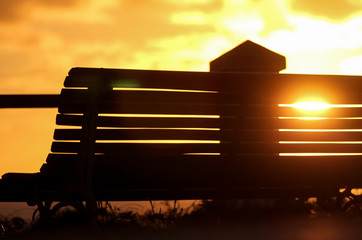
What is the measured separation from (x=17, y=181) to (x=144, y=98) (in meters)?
1.23

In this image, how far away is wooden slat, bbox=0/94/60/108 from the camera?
15.8 ft

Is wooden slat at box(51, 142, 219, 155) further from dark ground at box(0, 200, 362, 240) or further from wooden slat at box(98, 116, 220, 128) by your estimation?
dark ground at box(0, 200, 362, 240)

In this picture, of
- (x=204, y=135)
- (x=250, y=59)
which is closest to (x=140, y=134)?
(x=204, y=135)

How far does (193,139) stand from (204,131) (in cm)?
12

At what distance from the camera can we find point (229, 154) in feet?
17.2

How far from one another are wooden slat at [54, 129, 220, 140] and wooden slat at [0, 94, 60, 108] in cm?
24

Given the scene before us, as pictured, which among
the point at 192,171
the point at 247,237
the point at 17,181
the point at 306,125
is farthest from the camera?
the point at 306,125

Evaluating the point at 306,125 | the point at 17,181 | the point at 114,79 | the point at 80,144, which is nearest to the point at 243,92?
the point at 306,125

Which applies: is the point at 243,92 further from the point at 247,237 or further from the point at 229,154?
the point at 247,237

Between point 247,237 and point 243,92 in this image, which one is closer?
point 247,237

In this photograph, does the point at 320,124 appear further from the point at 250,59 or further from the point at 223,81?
the point at 250,59

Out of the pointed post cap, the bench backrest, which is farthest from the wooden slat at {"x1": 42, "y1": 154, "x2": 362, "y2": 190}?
the pointed post cap

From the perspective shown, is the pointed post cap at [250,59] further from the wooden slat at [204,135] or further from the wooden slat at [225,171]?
the wooden slat at [225,171]

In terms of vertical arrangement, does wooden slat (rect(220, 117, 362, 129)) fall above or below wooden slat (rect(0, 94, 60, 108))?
below
